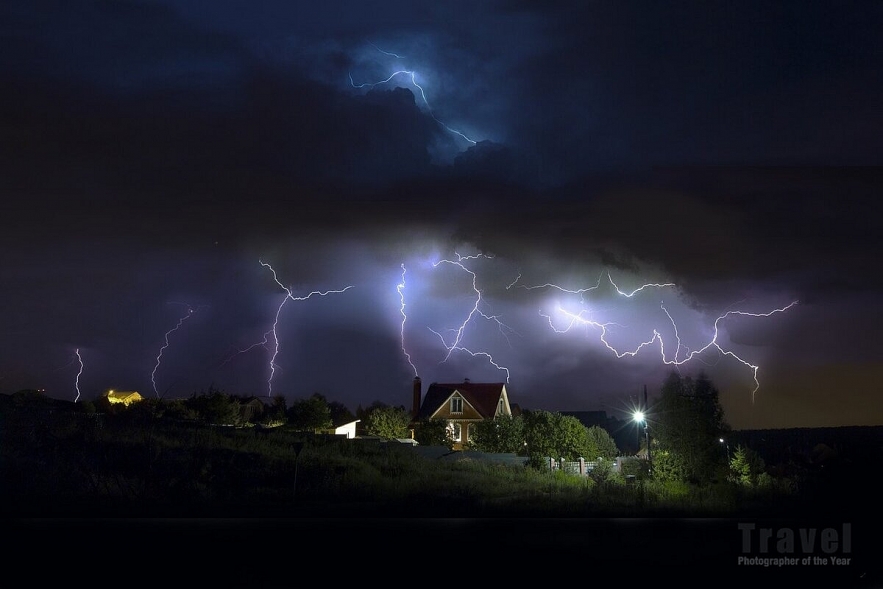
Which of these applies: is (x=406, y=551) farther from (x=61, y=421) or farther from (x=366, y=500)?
(x=61, y=421)

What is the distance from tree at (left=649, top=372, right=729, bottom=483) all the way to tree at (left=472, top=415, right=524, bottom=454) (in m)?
14.8

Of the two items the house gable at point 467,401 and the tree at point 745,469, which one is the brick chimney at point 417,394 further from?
the tree at point 745,469

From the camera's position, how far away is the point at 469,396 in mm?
44750

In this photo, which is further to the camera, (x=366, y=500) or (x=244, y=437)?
(x=244, y=437)

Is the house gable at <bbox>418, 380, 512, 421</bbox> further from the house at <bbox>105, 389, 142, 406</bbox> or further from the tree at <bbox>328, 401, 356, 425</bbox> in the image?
the house at <bbox>105, 389, 142, 406</bbox>

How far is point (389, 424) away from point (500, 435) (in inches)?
307

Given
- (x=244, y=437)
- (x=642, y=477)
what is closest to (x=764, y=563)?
(x=642, y=477)

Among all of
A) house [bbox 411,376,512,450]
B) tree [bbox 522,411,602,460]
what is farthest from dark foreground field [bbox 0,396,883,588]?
house [bbox 411,376,512,450]

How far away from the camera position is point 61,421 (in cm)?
2297

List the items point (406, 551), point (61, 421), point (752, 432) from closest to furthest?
point (406, 551), point (61, 421), point (752, 432)

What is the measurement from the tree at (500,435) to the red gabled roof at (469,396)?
7867 millimetres

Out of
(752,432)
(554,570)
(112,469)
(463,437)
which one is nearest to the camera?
(554,570)

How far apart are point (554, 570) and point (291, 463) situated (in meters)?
14.1

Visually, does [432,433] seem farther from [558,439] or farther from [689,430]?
[689,430]
